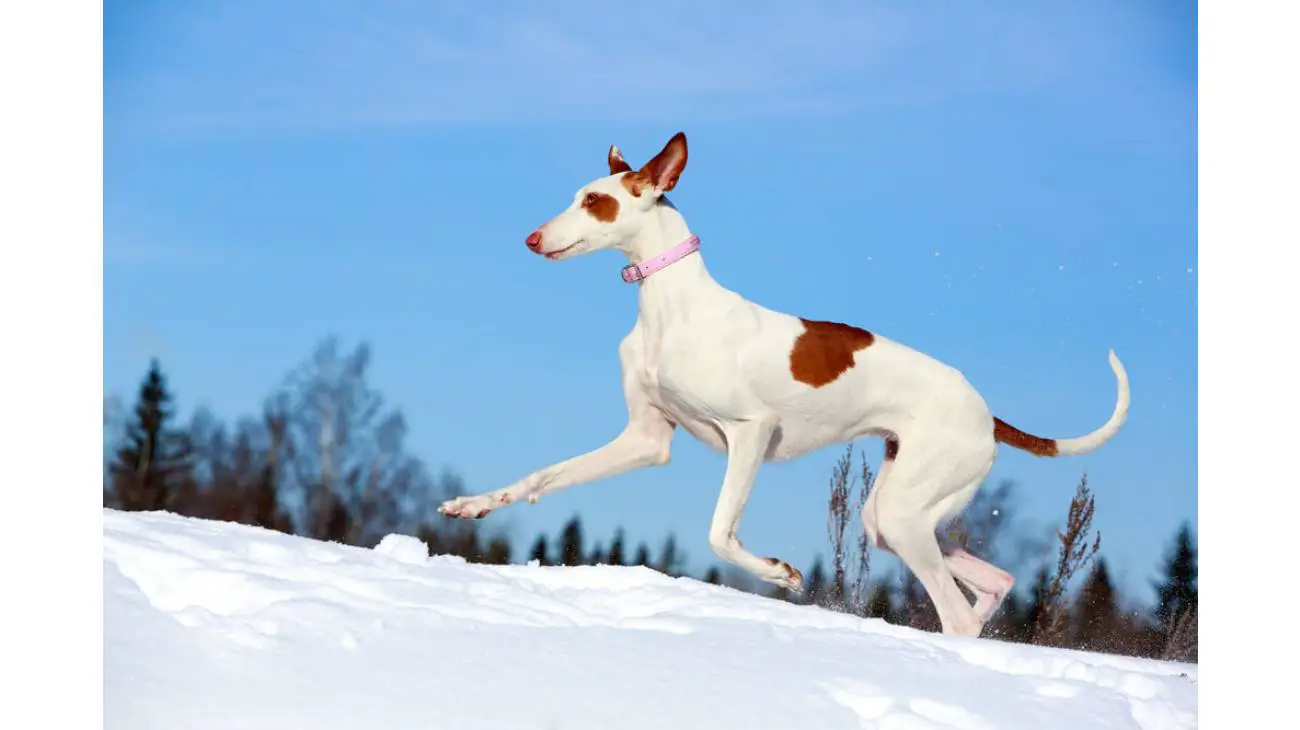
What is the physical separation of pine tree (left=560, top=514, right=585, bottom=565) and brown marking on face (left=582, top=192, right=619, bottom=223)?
1093 mm

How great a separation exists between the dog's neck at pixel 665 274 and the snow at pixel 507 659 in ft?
2.18

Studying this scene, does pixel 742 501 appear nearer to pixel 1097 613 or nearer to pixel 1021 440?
pixel 1021 440

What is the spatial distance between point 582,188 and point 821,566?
152 centimetres

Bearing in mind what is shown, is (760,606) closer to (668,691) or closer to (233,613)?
(668,691)

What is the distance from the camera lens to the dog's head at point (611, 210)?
134 inches

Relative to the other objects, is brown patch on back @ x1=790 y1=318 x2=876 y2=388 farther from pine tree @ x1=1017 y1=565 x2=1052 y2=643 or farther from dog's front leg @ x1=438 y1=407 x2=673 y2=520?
pine tree @ x1=1017 y1=565 x2=1052 y2=643

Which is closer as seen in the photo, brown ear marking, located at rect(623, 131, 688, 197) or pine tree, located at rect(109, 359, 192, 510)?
brown ear marking, located at rect(623, 131, 688, 197)

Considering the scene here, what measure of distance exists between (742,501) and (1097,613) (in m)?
1.95

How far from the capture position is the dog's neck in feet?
11.5

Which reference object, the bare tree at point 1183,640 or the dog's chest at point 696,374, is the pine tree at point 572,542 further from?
the bare tree at point 1183,640

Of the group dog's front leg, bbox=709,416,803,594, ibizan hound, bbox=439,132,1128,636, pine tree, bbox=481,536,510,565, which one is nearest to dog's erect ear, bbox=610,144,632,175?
ibizan hound, bbox=439,132,1128,636

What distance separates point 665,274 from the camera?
3.53 metres
